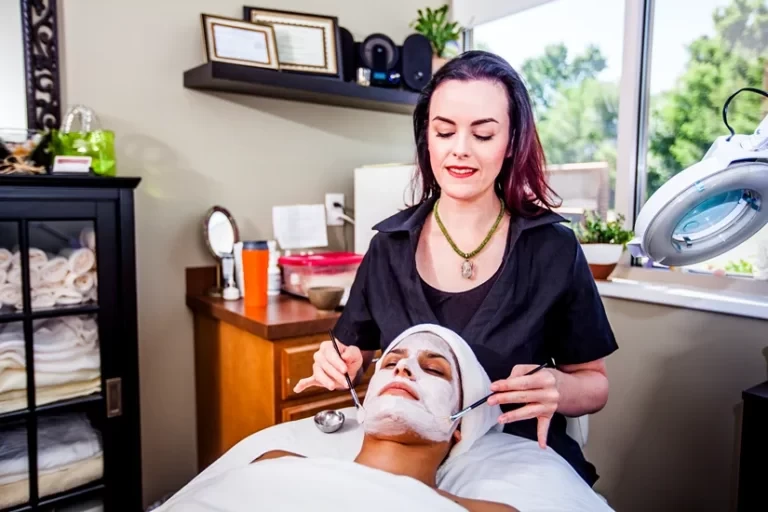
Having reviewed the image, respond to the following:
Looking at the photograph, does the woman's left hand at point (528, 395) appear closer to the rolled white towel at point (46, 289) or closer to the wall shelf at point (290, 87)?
the rolled white towel at point (46, 289)

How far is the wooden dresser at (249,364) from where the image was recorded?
161 cm

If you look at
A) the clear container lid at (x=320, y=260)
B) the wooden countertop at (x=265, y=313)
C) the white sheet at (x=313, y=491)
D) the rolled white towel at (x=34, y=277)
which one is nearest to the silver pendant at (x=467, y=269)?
the white sheet at (x=313, y=491)

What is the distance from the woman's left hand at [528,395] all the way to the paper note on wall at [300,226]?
143cm

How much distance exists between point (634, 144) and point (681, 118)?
158mm

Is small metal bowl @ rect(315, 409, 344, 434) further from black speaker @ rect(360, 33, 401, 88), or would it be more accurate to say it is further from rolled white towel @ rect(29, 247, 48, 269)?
black speaker @ rect(360, 33, 401, 88)

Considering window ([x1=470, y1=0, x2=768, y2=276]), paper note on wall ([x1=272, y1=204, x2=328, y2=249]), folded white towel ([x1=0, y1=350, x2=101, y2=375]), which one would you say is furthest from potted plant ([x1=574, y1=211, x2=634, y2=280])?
folded white towel ([x1=0, y1=350, x2=101, y2=375])

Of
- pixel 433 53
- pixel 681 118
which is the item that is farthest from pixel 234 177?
pixel 681 118

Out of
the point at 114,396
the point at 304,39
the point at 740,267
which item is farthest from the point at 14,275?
the point at 740,267

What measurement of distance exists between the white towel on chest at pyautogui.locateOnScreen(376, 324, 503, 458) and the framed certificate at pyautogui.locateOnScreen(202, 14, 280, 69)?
1.34 m

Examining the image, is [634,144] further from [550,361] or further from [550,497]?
[550,497]

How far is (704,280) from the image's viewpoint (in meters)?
1.81

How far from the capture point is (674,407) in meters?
1.65

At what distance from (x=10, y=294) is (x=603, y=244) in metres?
1.66

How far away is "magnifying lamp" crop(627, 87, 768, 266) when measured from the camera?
966mm
